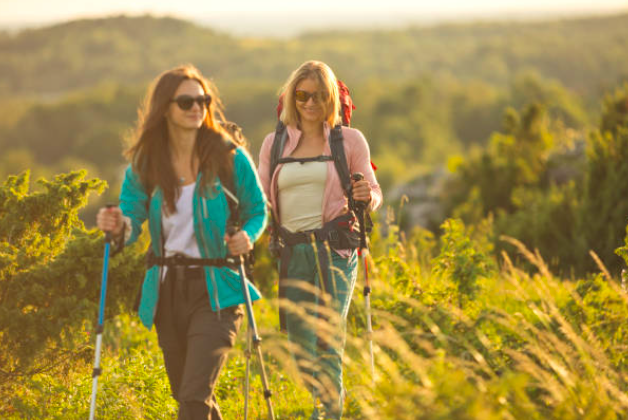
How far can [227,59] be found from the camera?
586 feet

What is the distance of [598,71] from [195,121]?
173 m

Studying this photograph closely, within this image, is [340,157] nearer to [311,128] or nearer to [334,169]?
[334,169]

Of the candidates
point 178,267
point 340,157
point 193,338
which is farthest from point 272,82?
point 193,338

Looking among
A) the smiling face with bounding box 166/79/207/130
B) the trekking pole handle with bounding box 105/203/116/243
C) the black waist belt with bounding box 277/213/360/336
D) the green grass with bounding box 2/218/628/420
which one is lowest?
the green grass with bounding box 2/218/628/420

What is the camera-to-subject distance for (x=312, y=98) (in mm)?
4316

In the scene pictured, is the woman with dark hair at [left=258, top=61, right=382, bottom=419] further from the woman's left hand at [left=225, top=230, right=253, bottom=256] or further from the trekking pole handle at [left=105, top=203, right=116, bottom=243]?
the trekking pole handle at [left=105, top=203, right=116, bottom=243]

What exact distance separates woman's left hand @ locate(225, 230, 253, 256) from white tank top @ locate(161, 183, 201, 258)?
18cm

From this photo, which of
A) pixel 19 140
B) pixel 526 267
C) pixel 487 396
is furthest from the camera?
pixel 19 140

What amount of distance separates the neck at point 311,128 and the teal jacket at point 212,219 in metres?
0.81

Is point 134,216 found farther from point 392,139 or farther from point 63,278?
point 392,139


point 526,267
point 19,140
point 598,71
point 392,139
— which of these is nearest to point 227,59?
point 19,140

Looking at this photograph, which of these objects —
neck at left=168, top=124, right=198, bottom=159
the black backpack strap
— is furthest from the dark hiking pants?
neck at left=168, top=124, right=198, bottom=159

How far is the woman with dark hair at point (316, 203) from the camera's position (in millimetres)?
4164

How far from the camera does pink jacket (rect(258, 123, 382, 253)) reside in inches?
167
